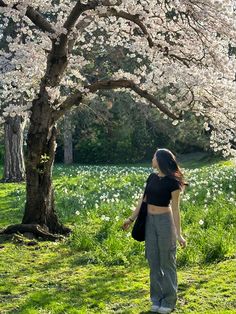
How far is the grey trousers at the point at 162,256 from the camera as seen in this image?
235 inches

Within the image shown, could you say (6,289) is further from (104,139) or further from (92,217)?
(104,139)

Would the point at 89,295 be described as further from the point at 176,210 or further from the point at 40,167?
the point at 40,167

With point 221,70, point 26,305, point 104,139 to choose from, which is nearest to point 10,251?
point 26,305

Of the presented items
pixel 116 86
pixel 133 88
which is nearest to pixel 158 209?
pixel 133 88

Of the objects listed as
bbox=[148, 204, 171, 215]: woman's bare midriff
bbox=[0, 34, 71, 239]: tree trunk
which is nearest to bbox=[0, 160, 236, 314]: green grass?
bbox=[0, 34, 71, 239]: tree trunk

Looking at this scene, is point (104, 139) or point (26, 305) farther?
point (104, 139)

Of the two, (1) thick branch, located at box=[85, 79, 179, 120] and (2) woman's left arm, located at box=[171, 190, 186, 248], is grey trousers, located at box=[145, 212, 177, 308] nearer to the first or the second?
(2) woman's left arm, located at box=[171, 190, 186, 248]

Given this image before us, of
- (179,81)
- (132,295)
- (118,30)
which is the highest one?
(118,30)

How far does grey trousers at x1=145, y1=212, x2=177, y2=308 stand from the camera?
5.96m

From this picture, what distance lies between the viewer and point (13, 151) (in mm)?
21703

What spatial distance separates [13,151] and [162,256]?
1647 cm

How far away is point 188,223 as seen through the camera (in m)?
10.5

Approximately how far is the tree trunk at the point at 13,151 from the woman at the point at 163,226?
16258 millimetres

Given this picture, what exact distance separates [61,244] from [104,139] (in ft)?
97.0
